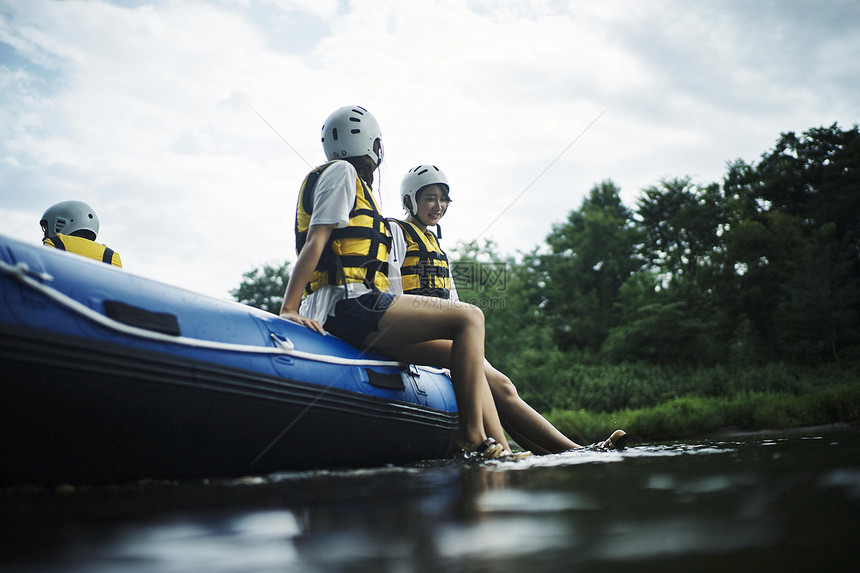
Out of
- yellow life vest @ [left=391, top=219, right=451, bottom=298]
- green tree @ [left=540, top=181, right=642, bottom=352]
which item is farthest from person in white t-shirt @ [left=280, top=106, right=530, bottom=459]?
green tree @ [left=540, top=181, right=642, bottom=352]

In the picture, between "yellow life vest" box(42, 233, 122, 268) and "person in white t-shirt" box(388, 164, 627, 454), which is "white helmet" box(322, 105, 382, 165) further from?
"yellow life vest" box(42, 233, 122, 268)

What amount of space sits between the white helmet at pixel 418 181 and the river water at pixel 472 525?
116 inches

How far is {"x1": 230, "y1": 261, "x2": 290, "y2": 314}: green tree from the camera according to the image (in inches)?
1145

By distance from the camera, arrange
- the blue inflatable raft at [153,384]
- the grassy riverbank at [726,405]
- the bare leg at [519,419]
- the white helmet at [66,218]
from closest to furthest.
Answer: the blue inflatable raft at [153,384], the bare leg at [519,419], the white helmet at [66,218], the grassy riverbank at [726,405]

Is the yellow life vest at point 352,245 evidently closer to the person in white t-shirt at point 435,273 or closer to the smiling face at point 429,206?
the person in white t-shirt at point 435,273

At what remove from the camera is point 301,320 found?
304cm

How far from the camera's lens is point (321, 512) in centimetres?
133

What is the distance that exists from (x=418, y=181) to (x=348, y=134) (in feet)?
3.25

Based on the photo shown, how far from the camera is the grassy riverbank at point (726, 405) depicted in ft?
27.2

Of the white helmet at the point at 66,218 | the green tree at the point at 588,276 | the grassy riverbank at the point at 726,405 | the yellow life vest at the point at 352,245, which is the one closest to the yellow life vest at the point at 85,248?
the white helmet at the point at 66,218

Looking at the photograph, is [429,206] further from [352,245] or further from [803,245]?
[803,245]

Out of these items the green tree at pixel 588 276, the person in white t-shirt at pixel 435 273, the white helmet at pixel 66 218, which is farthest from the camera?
the green tree at pixel 588 276

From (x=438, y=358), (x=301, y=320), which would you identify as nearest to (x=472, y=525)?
(x=301, y=320)

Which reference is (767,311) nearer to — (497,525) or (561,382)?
(561,382)
